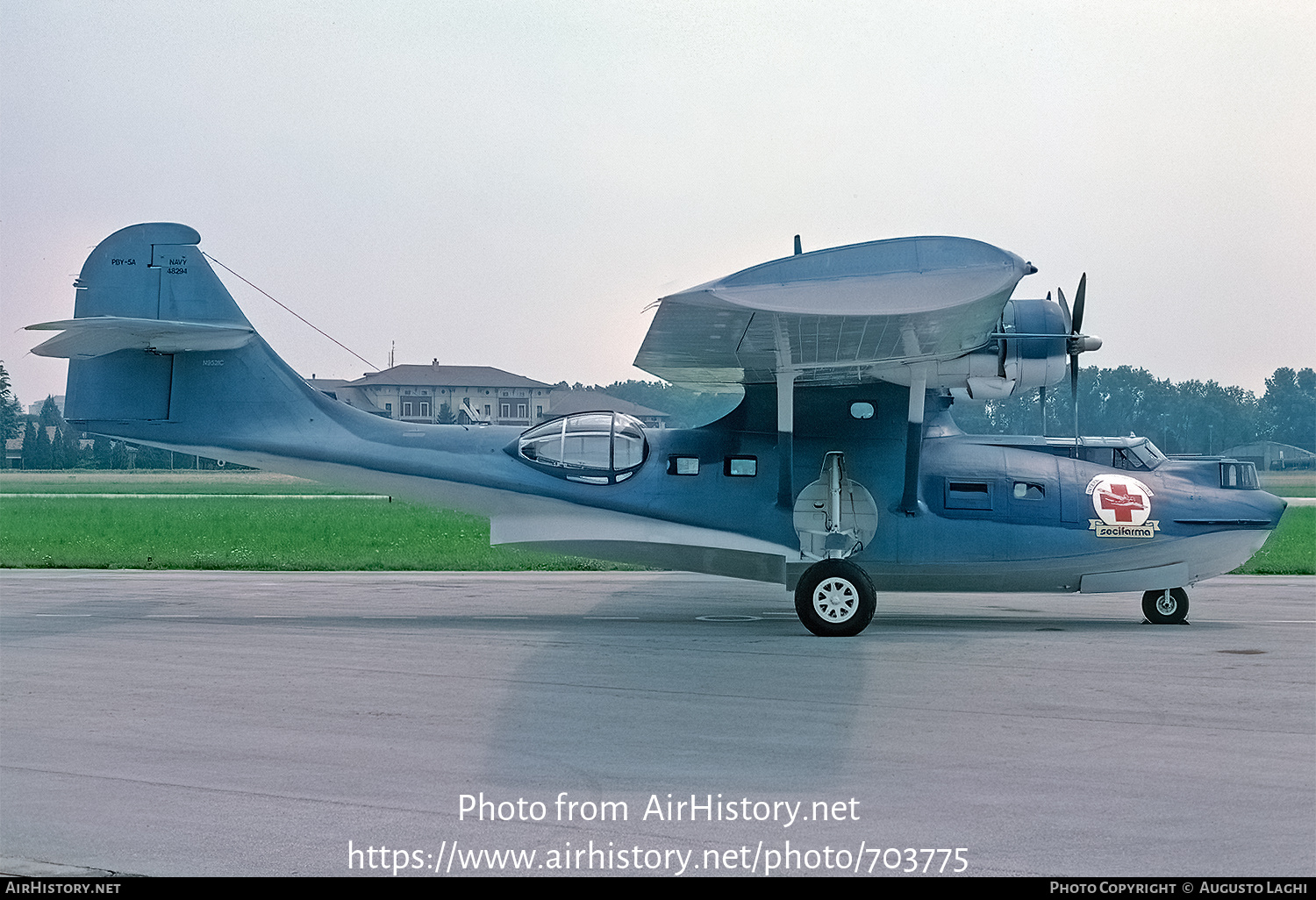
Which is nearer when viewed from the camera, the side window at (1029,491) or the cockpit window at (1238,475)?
the side window at (1029,491)

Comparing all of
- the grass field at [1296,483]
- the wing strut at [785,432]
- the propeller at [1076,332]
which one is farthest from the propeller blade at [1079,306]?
the grass field at [1296,483]

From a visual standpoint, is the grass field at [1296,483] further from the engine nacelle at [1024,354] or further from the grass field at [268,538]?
the engine nacelle at [1024,354]

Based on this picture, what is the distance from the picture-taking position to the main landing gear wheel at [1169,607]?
14.3 meters

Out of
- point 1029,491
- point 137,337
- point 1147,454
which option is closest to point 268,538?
point 137,337

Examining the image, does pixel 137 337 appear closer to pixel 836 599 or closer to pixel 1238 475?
pixel 836 599

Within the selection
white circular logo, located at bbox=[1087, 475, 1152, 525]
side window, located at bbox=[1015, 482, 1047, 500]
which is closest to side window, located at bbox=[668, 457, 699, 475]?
side window, located at bbox=[1015, 482, 1047, 500]

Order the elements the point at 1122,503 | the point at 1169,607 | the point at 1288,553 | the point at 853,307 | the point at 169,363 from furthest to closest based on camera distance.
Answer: the point at 1288,553 < the point at 169,363 < the point at 1169,607 < the point at 1122,503 < the point at 853,307

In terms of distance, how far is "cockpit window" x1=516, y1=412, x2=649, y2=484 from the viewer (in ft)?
46.8

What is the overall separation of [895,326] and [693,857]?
6.99 m

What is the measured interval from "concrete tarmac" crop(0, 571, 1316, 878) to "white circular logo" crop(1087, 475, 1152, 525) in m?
1.39

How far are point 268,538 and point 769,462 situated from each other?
65.6 feet

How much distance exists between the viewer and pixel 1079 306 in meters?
13.6

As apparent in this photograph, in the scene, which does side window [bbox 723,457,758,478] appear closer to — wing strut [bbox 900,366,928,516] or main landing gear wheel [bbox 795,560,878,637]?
main landing gear wheel [bbox 795,560,878,637]

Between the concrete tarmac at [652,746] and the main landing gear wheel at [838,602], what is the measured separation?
258 mm
